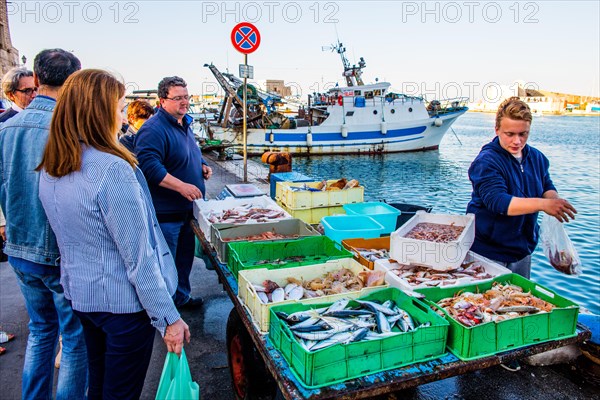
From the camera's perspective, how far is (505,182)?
289 cm

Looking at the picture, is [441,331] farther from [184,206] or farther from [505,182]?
[184,206]

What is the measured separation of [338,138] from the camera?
90.3 ft

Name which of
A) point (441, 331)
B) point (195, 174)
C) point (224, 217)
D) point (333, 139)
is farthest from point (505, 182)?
point (333, 139)

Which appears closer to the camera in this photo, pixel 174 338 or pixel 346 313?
pixel 174 338

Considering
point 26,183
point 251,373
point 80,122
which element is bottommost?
point 251,373

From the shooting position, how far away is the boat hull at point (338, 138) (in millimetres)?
26125

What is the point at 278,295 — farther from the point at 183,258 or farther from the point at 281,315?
the point at 183,258

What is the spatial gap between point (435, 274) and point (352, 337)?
1058 mm

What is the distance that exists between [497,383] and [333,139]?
24.8 meters

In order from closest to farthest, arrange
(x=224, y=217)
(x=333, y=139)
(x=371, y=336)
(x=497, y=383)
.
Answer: (x=371, y=336), (x=497, y=383), (x=224, y=217), (x=333, y=139)

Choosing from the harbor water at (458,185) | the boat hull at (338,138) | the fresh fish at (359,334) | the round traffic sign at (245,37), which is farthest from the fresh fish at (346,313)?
the boat hull at (338,138)

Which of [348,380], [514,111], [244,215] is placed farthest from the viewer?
[244,215]

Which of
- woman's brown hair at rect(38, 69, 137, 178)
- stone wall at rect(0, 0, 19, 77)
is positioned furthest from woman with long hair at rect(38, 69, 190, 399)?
stone wall at rect(0, 0, 19, 77)

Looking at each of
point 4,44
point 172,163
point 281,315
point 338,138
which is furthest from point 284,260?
point 4,44
